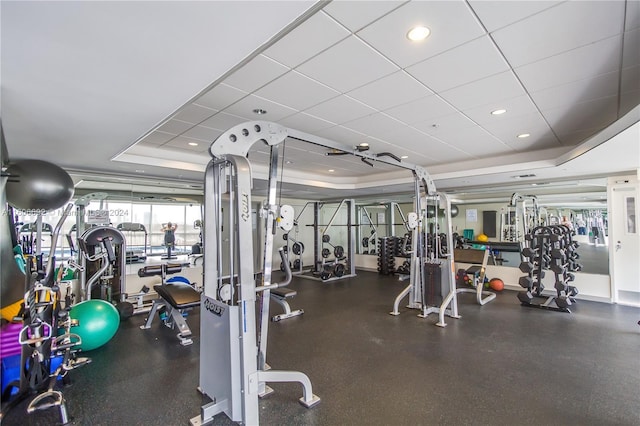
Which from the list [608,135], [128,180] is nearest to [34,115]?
[128,180]

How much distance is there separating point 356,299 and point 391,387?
2807 mm

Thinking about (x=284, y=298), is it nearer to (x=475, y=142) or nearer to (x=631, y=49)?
(x=475, y=142)

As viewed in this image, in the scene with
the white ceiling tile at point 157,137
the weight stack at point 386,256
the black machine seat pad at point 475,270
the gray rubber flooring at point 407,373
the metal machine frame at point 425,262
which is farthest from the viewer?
the weight stack at point 386,256

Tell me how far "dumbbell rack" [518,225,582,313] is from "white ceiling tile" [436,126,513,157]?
1.46 meters

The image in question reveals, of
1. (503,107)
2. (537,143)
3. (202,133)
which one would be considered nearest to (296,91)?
(202,133)

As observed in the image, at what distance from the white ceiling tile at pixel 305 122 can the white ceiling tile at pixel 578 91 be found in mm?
1969

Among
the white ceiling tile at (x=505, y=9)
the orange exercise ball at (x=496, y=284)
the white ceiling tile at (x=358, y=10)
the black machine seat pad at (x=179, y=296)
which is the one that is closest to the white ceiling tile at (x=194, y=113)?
the white ceiling tile at (x=358, y=10)

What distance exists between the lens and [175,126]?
3.39 m

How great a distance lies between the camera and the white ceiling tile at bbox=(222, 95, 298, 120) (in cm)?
275

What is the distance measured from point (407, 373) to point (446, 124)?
2.61 metres

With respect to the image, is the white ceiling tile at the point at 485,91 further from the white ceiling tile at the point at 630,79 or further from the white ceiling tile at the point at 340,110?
the white ceiling tile at the point at 340,110

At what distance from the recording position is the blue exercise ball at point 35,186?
107 inches

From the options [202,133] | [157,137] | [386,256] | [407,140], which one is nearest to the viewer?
[202,133]

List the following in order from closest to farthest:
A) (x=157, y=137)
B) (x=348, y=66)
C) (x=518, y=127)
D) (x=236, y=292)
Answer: (x=236, y=292)
(x=348, y=66)
(x=518, y=127)
(x=157, y=137)
